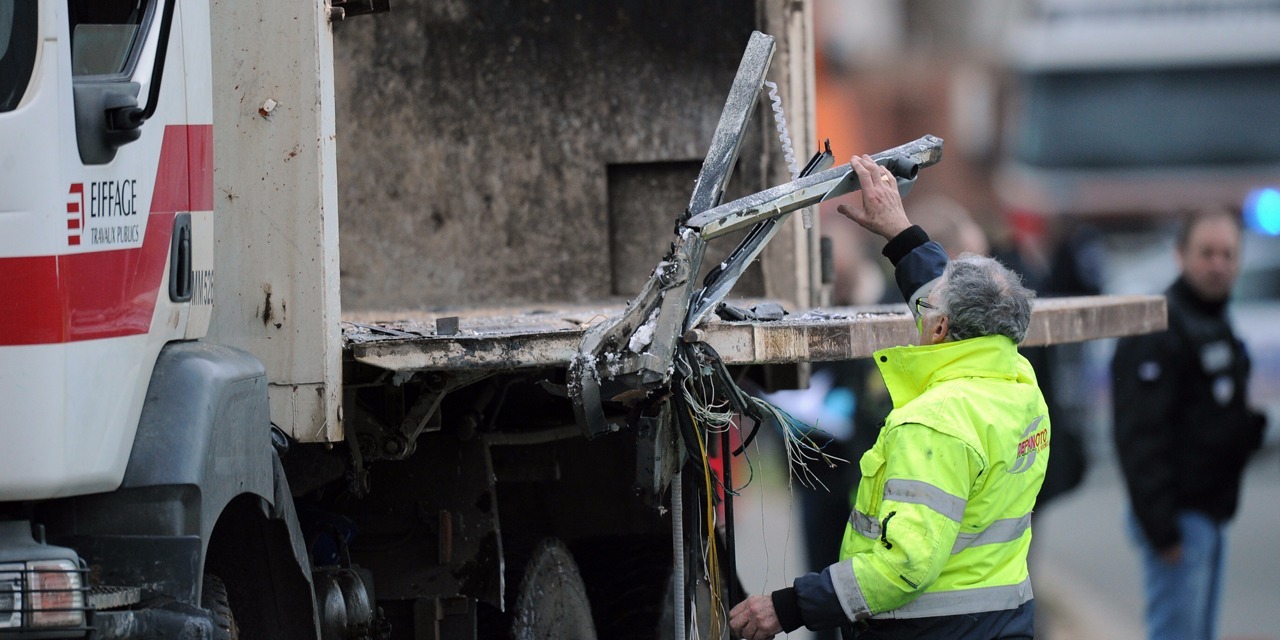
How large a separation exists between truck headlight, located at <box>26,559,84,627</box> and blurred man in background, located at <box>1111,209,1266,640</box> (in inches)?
192

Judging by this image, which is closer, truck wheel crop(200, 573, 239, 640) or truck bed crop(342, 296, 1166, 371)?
truck wheel crop(200, 573, 239, 640)

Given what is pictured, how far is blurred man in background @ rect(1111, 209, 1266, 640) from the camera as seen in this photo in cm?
677

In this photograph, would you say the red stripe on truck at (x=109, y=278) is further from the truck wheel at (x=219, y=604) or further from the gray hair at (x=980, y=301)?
the gray hair at (x=980, y=301)

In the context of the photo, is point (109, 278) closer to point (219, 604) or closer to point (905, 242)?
point (219, 604)

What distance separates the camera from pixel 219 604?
3381mm

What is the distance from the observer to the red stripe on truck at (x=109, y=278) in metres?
2.91

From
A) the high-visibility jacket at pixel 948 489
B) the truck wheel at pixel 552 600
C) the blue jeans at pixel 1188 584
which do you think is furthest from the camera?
the blue jeans at pixel 1188 584

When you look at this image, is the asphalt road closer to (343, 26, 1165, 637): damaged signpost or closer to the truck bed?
(343, 26, 1165, 637): damaged signpost

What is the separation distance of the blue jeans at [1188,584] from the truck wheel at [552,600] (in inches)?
112

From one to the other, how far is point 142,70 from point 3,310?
0.58 metres

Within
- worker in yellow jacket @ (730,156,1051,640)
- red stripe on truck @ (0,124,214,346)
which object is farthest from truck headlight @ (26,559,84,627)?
worker in yellow jacket @ (730,156,1051,640)

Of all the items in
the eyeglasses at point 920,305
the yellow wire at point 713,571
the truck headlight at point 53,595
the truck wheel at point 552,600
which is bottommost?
the truck wheel at point 552,600

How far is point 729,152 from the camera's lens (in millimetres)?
3701

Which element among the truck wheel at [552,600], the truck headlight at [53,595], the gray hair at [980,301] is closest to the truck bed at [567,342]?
the gray hair at [980,301]
